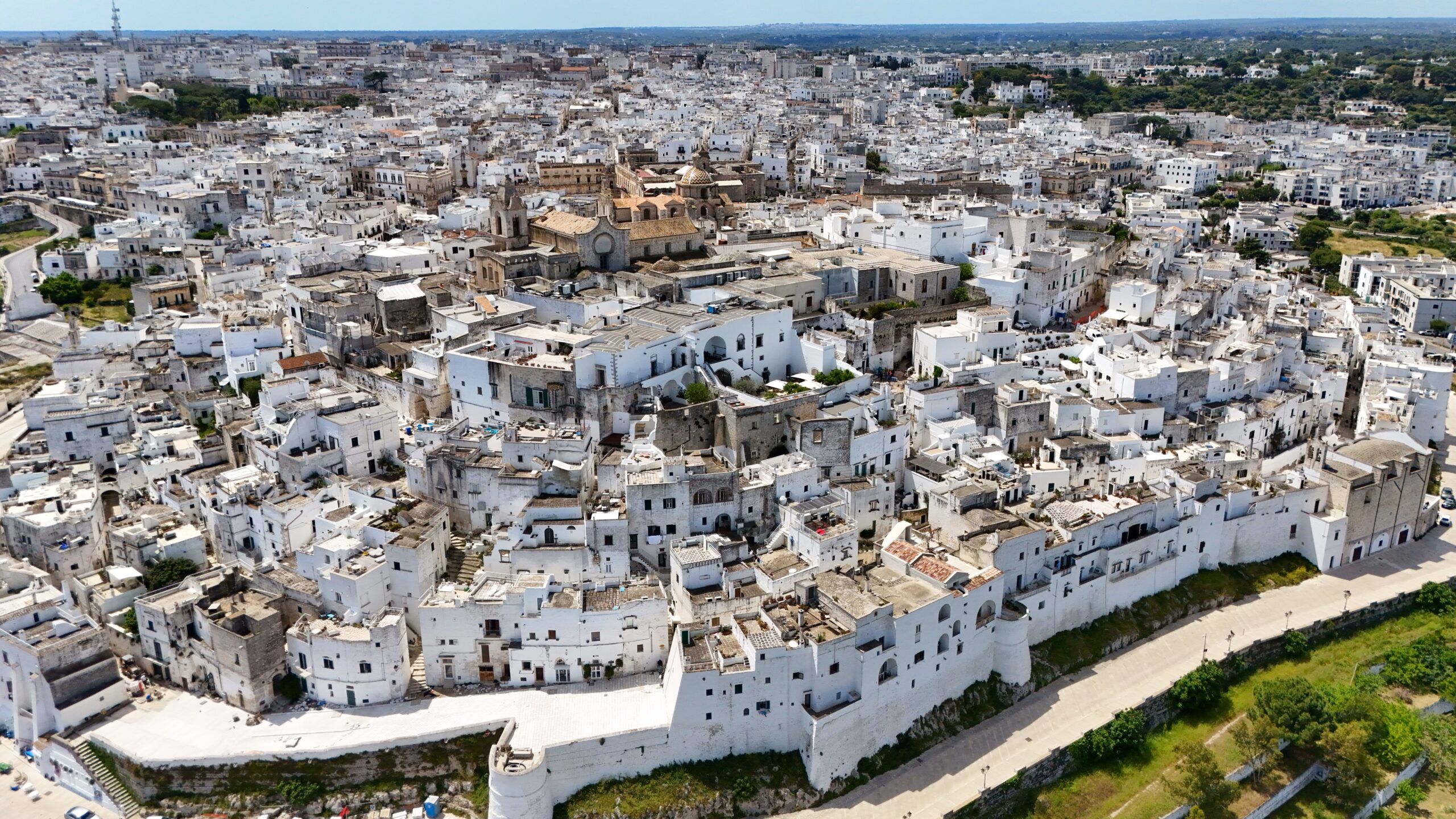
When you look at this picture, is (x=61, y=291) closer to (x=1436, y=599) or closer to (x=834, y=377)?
(x=834, y=377)

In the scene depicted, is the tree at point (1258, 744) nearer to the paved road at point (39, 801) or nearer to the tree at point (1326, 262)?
the paved road at point (39, 801)

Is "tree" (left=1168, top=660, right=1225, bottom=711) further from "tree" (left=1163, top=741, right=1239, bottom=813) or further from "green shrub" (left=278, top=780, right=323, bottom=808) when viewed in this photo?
"green shrub" (left=278, top=780, right=323, bottom=808)

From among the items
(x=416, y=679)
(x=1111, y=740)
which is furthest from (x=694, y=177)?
(x=1111, y=740)

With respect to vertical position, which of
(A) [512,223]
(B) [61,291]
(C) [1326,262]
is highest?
(A) [512,223]

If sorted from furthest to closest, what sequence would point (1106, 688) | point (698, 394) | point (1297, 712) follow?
point (698, 394) < point (1106, 688) < point (1297, 712)

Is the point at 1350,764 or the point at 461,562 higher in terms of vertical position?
the point at 461,562

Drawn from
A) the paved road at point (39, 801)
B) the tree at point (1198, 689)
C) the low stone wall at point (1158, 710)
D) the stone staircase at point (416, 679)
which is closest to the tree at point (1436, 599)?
the low stone wall at point (1158, 710)

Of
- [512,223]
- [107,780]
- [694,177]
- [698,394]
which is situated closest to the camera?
[107,780]
